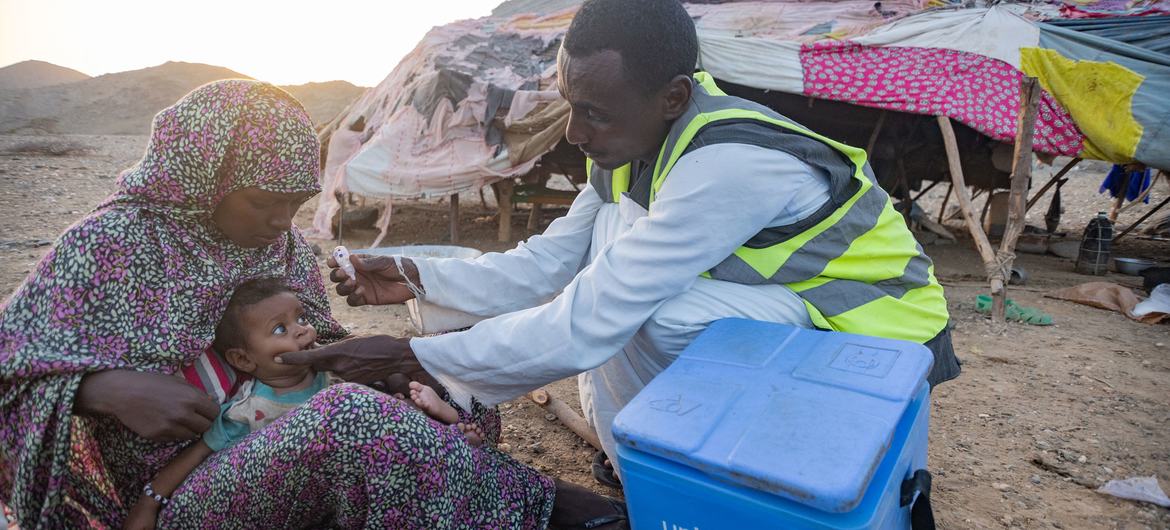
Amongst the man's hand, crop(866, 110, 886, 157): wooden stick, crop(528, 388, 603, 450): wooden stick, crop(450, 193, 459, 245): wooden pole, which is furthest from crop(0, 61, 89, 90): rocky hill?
the man's hand

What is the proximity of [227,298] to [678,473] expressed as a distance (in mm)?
1229

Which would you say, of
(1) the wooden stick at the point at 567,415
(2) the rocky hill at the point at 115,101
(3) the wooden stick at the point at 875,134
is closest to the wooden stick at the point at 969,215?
(3) the wooden stick at the point at 875,134

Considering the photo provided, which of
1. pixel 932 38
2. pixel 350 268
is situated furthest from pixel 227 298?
pixel 932 38

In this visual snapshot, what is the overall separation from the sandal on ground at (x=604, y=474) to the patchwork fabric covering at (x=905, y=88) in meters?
4.09

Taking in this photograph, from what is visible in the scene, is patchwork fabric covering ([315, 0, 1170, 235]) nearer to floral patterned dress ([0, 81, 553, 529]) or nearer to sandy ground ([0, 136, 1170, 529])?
sandy ground ([0, 136, 1170, 529])

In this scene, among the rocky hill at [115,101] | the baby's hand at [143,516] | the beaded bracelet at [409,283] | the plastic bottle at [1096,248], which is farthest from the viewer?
the rocky hill at [115,101]

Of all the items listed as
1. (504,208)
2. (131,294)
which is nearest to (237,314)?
(131,294)

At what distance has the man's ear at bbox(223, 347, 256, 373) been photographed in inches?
67.9

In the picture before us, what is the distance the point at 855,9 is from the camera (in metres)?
8.46

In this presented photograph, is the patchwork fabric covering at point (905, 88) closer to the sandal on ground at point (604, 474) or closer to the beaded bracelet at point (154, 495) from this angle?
the sandal on ground at point (604, 474)

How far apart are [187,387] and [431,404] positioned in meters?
0.52

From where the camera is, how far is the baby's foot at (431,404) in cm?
164

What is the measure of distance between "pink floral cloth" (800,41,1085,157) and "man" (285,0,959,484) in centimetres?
415

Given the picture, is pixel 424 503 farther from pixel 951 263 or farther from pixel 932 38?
pixel 951 263
